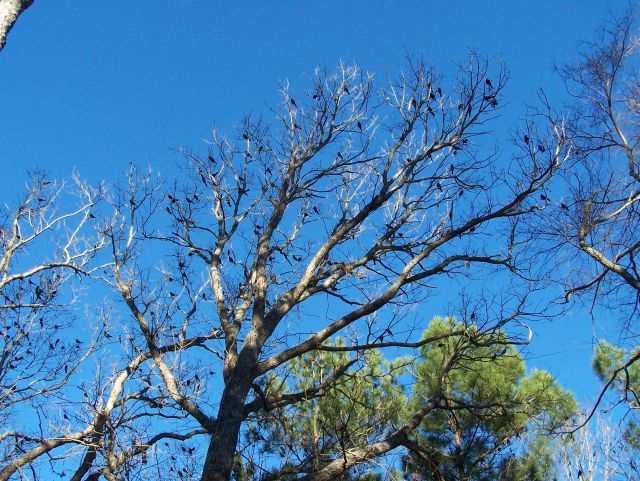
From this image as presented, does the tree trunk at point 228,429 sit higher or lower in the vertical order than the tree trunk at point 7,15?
lower

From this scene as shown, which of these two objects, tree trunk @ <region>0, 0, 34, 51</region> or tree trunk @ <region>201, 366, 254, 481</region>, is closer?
tree trunk @ <region>0, 0, 34, 51</region>

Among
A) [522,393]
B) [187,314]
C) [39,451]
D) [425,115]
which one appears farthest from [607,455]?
[39,451]

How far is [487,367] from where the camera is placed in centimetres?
955

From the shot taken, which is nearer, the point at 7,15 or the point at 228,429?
the point at 7,15

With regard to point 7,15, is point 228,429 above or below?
below

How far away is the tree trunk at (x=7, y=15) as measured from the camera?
3.48 m

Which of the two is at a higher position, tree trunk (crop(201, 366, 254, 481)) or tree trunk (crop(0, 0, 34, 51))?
tree trunk (crop(0, 0, 34, 51))

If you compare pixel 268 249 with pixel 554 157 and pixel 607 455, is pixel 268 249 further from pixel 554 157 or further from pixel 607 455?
pixel 607 455

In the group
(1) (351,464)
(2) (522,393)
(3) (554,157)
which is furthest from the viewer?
(2) (522,393)

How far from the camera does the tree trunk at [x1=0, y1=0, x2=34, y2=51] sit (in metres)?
3.48

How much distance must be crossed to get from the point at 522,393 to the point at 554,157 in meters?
4.26

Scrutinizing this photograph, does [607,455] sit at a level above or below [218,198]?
below

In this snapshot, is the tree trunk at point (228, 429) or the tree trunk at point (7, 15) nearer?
the tree trunk at point (7, 15)

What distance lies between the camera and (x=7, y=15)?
350 centimetres
